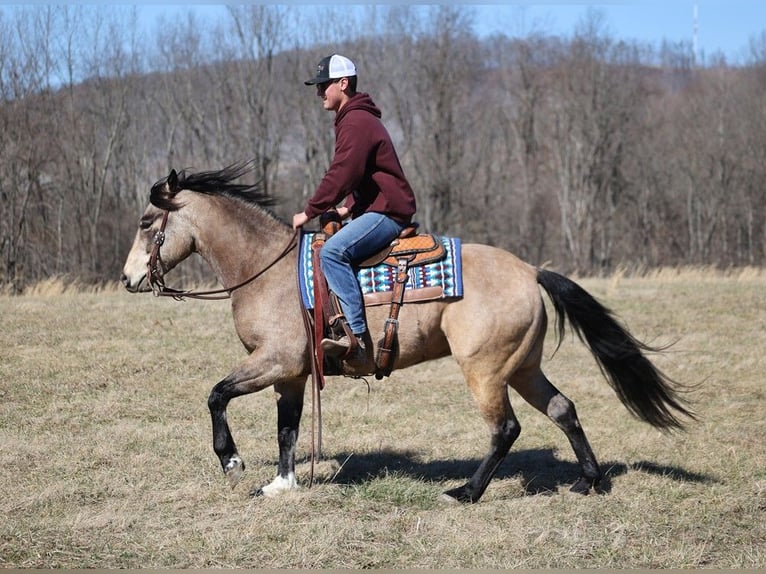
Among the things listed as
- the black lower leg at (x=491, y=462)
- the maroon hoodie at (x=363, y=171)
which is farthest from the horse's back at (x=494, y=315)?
the maroon hoodie at (x=363, y=171)

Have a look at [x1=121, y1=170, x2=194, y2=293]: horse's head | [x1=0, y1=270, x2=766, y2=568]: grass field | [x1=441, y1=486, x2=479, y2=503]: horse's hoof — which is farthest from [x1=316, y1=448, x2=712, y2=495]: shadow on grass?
[x1=121, y1=170, x2=194, y2=293]: horse's head

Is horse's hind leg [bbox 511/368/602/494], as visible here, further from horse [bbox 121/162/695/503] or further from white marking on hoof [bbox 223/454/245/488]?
white marking on hoof [bbox 223/454/245/488]

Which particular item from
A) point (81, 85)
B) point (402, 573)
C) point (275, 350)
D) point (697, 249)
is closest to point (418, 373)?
point (275, 350)

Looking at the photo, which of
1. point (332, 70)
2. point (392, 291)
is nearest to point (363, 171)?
point (332, 70)

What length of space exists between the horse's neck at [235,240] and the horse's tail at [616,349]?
2098 mm

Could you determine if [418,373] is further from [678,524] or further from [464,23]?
[464,23]

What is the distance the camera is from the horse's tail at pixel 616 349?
22.9 ft

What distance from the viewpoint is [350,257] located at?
21.0ft

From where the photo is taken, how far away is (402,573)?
5062 mm

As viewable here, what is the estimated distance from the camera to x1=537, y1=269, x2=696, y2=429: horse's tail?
6965 millimetres

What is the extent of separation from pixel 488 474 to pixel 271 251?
7.53 feet

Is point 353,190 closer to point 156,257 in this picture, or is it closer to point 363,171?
point 363,171

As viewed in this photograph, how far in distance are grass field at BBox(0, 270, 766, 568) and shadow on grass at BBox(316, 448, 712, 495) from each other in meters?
0.03

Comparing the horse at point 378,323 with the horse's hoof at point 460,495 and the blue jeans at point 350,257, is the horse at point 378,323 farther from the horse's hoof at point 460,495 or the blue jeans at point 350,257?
the blue jeans at point 350,257
